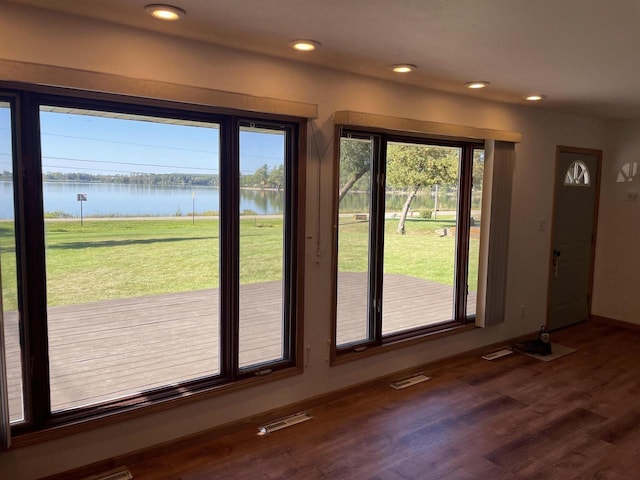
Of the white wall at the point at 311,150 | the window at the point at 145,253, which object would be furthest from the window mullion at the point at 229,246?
the white wall at the point at 311,150

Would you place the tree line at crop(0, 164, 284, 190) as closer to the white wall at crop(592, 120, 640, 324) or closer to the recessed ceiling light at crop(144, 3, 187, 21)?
the recessed ceiling light at crop(144, 3, 187, 21)

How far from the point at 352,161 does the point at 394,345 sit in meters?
1.52

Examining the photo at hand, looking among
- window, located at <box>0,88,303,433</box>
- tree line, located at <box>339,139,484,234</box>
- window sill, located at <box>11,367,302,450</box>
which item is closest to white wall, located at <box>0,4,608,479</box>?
window sill, located at <box>11,367,302,450</box>

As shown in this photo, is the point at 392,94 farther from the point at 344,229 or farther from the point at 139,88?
the point at 139,88

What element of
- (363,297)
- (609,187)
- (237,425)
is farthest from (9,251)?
(609,187)

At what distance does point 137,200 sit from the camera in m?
2.65

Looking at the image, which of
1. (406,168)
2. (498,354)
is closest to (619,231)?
(498,354)

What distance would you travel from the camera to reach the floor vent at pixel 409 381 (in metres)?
3.66

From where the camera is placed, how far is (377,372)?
368cm

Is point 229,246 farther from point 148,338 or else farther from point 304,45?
point 304,45

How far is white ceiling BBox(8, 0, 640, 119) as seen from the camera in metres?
2.02

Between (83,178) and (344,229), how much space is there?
5.74ft

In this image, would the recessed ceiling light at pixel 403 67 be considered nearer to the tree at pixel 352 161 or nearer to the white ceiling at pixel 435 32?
the white ceiling at pixel 435 32

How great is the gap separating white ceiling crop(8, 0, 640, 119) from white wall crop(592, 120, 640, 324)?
2.19 meters
